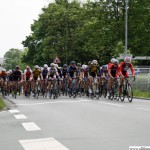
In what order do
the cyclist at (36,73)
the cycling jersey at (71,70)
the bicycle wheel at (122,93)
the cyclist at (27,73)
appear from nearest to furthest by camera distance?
the bicycle wheel at (122,93) → the cycling jersey at (71,70) → the cyclist at (36,73) → the cyclist at (27,73)

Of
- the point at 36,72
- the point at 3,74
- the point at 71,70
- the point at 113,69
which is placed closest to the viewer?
the point at 113,69

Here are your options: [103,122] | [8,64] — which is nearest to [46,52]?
[103,122]

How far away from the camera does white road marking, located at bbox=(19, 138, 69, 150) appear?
→ 6.63 m

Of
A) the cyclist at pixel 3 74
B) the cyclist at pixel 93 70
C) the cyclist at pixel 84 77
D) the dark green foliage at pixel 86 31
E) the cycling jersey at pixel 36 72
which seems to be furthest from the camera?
the dark green foliage at pixel 86 31

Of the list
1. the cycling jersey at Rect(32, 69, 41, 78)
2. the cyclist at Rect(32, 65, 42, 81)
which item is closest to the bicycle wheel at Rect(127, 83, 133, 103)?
the cyclist at Rect(32, 65, 42, 81)

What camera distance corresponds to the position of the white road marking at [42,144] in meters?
6.63

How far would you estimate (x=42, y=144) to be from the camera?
7.02 metres

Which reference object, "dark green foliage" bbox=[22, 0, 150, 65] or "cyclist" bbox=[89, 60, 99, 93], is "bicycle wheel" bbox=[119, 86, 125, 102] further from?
"dark green foliage" bbox=[22, 0, 150, 65]

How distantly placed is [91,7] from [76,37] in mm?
8435

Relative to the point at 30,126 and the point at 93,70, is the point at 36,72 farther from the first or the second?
the point at 30,126

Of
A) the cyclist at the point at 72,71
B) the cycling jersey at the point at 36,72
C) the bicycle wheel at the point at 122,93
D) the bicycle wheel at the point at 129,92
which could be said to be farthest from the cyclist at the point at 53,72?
the bicycle wheel at the point at 129,92

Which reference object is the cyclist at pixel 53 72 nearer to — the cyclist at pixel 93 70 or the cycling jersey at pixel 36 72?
the cycling jersey at pixel 36 72

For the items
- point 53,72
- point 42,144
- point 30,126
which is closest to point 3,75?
point 53,72

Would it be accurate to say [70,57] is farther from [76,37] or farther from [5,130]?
[5,130]
